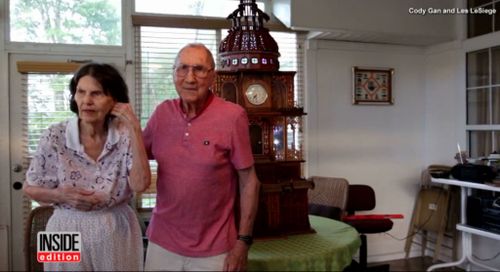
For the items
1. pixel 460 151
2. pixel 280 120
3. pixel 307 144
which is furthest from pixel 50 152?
pixel 460 151

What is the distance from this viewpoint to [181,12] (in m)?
3.77

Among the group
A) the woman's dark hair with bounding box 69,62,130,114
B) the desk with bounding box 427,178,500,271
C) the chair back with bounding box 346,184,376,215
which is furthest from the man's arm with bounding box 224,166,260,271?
the desk with bounding box 427,178,500,271

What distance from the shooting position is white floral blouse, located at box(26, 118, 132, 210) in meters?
1.44

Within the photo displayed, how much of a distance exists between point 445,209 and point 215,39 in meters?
2.58

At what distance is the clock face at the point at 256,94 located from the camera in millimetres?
2123

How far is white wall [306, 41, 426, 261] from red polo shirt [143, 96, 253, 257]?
8.50 feet

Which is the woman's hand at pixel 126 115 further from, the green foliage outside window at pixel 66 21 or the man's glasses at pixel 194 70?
the green foliage outside window at pixel 66 21

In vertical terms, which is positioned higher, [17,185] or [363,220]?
[17,185]

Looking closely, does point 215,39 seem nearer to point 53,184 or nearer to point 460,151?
point 460,151

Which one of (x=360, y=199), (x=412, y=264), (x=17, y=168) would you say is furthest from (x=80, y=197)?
(x=412, y=264)

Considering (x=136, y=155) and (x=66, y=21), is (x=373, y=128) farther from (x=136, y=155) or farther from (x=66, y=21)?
(x=136, y=155)

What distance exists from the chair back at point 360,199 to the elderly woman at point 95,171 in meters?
2.51

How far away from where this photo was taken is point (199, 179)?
1441mm

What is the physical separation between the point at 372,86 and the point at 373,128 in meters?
0.41
